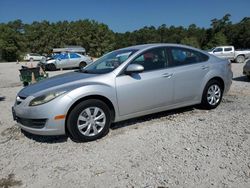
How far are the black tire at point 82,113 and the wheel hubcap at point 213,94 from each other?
2.46 meters

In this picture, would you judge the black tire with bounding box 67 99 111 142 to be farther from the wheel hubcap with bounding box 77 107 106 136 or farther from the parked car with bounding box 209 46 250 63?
the parked car with bounding box 209 46 250 63

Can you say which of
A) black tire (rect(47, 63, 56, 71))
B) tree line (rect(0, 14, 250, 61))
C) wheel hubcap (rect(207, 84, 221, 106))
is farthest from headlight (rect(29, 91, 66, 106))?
tree line (rect(0, 14, 250, 61))

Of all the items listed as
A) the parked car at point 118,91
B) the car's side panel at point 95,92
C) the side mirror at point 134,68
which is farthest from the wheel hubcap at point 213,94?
the car's side panel at point 95,92

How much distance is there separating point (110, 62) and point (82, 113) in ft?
4.39

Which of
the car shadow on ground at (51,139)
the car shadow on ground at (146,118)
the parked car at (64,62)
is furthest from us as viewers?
the parked car at (64,62)

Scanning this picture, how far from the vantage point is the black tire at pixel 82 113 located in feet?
13.4

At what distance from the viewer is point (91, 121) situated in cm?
425

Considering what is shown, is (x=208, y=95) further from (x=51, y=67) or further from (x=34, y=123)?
(x=51, y=67)

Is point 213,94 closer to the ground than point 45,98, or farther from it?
closer to the ground

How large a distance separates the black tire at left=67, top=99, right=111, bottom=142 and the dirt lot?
0.11 m

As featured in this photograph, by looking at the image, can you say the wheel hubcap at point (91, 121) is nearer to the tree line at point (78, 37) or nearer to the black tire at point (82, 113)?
the black tire at point (82, 113)

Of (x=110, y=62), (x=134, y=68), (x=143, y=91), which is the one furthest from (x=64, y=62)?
(x=134, y=68)

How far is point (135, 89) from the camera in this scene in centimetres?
457

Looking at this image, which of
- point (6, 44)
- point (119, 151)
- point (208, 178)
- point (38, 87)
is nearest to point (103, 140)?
point (119, 151)
